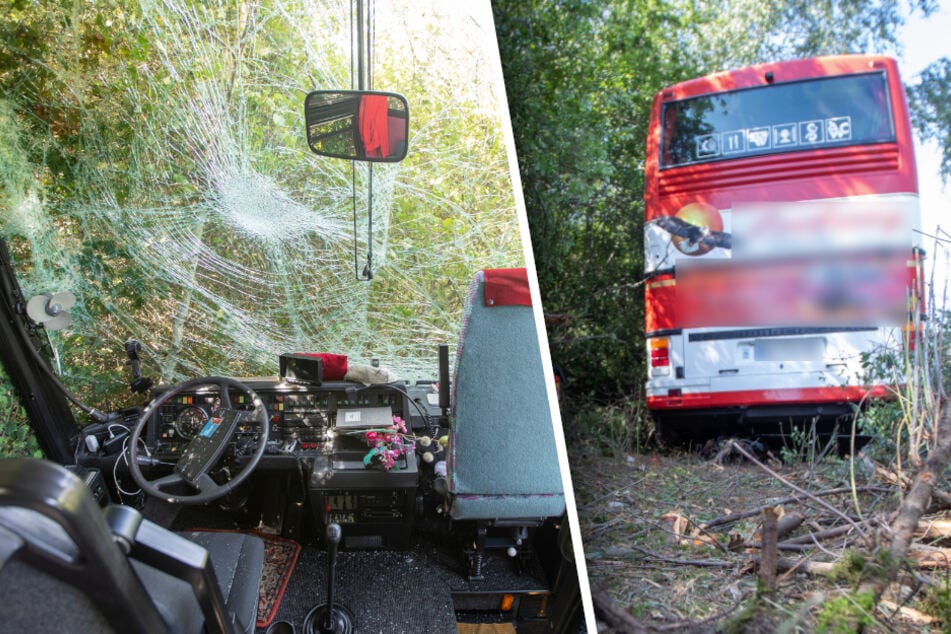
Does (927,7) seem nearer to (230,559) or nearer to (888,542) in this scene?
(888,542)

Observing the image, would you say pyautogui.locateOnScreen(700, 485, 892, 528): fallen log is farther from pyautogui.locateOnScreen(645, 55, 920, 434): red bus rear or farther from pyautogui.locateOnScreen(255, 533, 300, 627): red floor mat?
pyautogui.locateOnScreen(255, 533, 300, 627): red floor mat

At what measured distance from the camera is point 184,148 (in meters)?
2.43

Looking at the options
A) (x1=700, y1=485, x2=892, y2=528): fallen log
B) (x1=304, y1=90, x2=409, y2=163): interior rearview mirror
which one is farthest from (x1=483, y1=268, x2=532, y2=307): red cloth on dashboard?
(x1=700, y1=485, x2=892, y2=528): fallen log

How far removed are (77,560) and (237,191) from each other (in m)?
1.96

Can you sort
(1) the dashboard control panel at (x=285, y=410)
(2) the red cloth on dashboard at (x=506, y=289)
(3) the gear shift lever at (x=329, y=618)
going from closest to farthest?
(2) the red cloth on dashboard at (x=506, y=289) → (3) the gear shift lever at (x=329, y=618) → (1) the dashboard control panel at (x=285, y=410)

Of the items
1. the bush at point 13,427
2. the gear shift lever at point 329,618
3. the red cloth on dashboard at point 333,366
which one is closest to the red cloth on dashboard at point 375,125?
the red cloth on dashboard at point 333,366

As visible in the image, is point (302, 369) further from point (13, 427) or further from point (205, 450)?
point (13, 427)

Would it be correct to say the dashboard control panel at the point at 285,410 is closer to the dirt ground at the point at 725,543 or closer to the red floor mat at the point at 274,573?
the red floor mat at the point at 274,573

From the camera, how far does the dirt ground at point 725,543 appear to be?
86 cm

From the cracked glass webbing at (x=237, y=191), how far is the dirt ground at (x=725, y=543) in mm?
1132

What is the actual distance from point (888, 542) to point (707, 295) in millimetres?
326

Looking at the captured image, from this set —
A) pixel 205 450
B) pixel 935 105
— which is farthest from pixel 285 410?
pixel 935 105

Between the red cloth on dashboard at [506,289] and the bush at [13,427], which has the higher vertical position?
the red cloth on dashboard at [506,289]

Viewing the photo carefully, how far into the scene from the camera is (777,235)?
857 mm
